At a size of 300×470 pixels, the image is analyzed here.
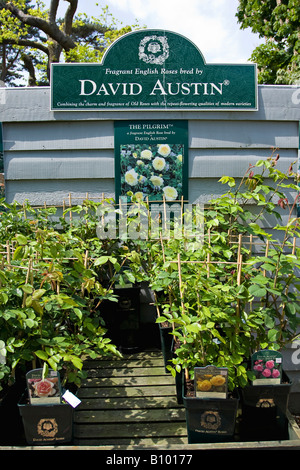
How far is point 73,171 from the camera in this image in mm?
3469

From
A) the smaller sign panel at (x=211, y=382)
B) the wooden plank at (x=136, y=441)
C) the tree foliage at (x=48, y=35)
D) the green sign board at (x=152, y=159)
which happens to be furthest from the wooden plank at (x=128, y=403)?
the tree foliage at (x=48, y=35)

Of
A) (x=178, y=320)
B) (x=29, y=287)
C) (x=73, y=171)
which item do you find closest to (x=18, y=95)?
(x=73, y=171)

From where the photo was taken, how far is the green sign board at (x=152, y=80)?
3307 mm

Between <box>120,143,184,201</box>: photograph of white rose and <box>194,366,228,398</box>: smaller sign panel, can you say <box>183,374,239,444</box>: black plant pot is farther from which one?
<box>120,143,184,201</box>: photograph of white rose

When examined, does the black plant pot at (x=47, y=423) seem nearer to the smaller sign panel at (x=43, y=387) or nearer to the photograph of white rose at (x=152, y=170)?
the smaller sign panel at (x=43, y=387)

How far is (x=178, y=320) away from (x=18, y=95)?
2.55 metres

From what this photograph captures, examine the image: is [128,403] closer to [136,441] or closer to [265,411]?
[136,441]

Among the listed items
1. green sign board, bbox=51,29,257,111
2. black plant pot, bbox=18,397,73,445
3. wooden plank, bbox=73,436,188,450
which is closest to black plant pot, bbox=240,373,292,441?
wooden plank, bbox=73,436,188,450

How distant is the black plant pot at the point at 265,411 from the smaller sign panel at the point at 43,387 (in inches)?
37.1

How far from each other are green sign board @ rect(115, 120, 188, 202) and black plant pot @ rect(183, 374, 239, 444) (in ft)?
6.19

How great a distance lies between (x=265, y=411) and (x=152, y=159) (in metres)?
2.17

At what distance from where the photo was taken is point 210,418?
192 centimetres

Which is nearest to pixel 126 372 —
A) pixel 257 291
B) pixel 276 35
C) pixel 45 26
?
pixel 257 291
